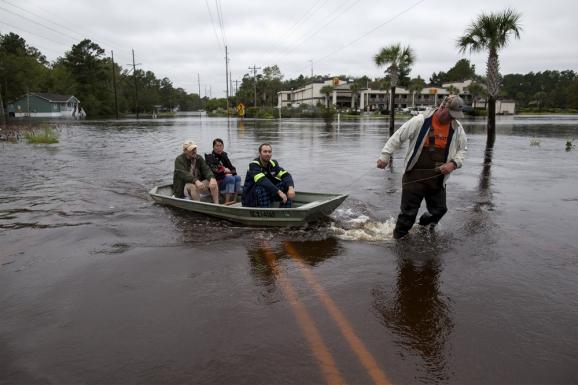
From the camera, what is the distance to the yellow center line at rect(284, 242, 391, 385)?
354 centimetres

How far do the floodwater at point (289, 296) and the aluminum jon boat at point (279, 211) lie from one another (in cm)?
18

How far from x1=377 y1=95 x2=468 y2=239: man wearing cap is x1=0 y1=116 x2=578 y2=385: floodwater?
0.91 m

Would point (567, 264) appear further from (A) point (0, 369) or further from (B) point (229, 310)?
(A) point (0, 369)

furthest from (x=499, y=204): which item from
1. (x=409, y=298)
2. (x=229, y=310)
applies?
(x=229, y=310)

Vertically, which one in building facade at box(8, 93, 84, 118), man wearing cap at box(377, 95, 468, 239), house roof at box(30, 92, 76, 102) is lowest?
man wearing cap at box(377, 95, 468, 239)

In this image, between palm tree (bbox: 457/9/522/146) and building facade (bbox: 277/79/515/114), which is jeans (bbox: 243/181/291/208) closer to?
palm tree (bbox: 457/9/522/146)

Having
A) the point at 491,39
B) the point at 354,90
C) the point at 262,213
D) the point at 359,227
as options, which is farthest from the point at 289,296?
the point at 354,90

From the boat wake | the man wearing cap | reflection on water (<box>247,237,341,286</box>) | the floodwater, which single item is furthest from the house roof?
the man wearing cap

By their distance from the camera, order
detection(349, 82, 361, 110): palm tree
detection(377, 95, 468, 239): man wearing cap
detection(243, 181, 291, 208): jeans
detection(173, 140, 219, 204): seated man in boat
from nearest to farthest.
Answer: detection(377, 95, 468, 239): man wearing cap, detection(243, 181, 291, 208): jeans, detection(173, 140, 219, 204): seated man in boat, detection(349, 82, 361, 110): palm tree

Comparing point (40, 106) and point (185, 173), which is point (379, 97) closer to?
point (40, 106)

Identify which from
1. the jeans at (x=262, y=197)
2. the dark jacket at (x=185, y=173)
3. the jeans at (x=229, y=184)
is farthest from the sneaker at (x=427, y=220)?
the dark jacket at (x=185, y=173)

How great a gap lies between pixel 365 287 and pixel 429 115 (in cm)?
256

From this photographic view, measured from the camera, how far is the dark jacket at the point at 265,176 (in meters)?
7.50

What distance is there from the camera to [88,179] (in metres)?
13.3
